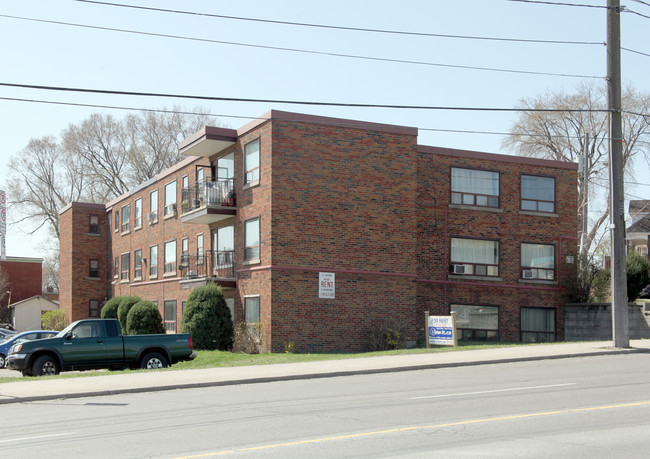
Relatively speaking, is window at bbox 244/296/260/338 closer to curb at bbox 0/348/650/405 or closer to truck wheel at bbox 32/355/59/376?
truck wheel at bbox 32/355/59/376

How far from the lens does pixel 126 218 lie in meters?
48.1

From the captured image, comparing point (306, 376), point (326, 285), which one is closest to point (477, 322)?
point (326, 285)

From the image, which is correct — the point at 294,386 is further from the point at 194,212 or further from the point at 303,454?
the point at 194,212

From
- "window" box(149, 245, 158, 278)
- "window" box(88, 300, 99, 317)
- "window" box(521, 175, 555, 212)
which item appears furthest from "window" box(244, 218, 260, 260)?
"window" box(88, 300, 99, 317)

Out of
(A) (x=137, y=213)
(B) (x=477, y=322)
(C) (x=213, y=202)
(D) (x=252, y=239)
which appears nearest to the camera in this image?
(D) (x=252, y=239)

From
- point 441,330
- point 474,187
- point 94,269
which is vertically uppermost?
point 474,187

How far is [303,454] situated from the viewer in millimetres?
8562

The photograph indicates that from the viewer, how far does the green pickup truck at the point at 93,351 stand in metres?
21.6

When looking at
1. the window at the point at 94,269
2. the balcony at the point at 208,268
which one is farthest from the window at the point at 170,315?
the window at the point at 94,269

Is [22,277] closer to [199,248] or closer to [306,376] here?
[199,248]

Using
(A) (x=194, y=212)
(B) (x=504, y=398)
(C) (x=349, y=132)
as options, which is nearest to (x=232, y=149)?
(A) (x=194, y=212)

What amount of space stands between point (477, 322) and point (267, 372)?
15559 mm

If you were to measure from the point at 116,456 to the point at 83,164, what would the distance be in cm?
5905

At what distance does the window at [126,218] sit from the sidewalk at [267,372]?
2858 centimetres
